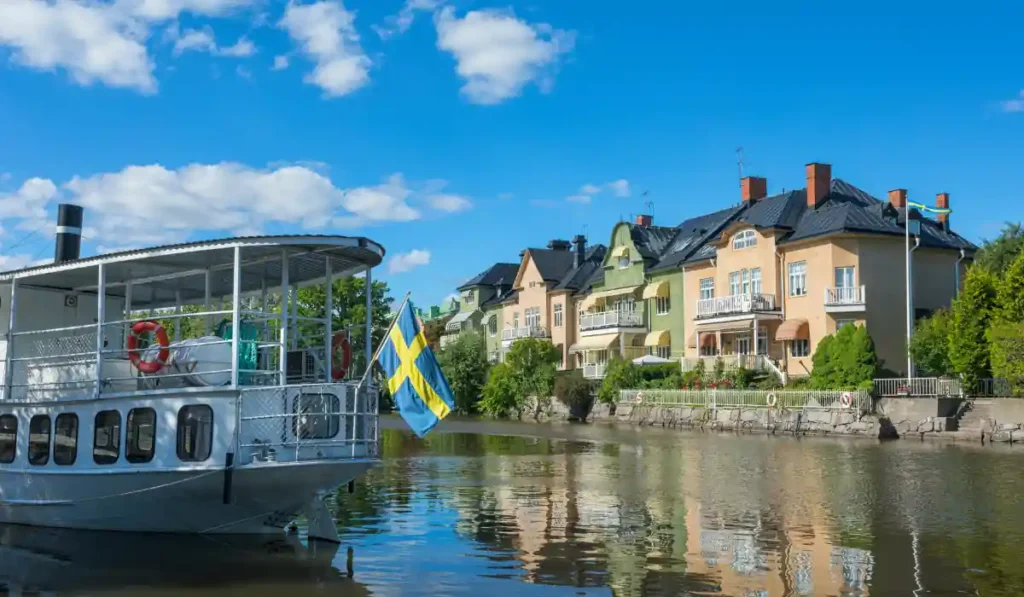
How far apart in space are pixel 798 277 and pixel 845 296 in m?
3.65

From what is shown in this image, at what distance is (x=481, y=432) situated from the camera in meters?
48.9

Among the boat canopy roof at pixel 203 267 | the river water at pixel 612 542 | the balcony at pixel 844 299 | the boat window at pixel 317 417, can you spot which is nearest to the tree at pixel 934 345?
the balcony at pixel 844 299

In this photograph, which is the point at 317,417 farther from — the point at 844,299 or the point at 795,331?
the point at 795,331

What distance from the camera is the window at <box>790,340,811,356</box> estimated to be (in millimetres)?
51062

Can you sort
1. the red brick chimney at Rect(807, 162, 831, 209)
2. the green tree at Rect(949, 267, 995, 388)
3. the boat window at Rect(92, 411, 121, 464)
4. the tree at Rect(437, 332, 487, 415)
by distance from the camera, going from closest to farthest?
the boat window at Rect(92, 411, 121, 464) → the green tree at Rect(949, 267, 995, 388) → the red brick chimney at Rect(807, 162, 831, 209) → the tree at Rect(437, 332, 487, 415)

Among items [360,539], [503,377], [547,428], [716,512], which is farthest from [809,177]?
[360,539]

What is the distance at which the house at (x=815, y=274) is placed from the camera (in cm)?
4922

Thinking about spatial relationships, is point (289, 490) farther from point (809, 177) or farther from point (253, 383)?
point (809, 177)

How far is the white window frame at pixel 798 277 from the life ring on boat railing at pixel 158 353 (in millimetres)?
41184

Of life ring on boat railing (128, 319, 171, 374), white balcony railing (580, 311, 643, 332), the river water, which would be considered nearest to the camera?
the river water

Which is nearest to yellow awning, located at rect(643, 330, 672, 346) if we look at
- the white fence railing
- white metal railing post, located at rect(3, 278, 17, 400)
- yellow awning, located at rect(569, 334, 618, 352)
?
yellow awning, located at rect(569, 334, 618, 352)

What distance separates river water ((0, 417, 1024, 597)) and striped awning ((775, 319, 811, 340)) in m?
23.5

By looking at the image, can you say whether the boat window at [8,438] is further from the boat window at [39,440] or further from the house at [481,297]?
the house at [481,297]

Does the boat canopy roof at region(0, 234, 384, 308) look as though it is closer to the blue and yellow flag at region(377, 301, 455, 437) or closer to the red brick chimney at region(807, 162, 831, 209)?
the blue and yellow flag at region(377, 301, 455, 437)
